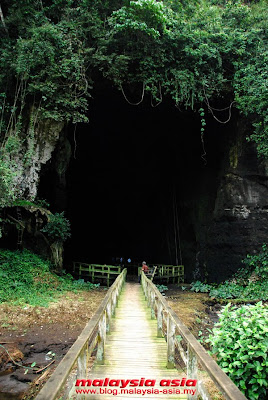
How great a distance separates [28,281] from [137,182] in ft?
56.9

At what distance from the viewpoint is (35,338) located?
5887mm

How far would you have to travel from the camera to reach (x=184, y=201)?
56.3 feet

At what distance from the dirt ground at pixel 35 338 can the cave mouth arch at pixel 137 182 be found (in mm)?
5866

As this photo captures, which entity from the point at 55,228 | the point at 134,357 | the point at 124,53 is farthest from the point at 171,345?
the point at 124,53

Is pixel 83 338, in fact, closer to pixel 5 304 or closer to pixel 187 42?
pixel 5 304

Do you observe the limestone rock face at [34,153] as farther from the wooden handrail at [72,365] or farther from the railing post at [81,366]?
the railing post at [81,366]

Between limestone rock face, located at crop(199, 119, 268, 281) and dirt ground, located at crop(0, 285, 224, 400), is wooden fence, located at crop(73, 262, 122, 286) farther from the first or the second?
limestone rock face, located at crop(199, 119, 268, 281)

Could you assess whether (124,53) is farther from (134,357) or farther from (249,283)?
(249,283)

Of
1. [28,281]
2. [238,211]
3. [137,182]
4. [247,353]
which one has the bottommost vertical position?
[28,281]

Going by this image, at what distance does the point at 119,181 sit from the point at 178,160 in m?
8.93

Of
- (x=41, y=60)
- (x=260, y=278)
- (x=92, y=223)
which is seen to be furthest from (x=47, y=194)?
(x=92, y=223)

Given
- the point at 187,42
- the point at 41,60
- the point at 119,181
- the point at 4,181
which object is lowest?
the point at 4,181

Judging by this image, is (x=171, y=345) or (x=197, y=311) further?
(x=197, y=311)

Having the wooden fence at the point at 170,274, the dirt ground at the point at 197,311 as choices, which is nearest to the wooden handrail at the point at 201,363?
the dirt ground at the point at 197,311
